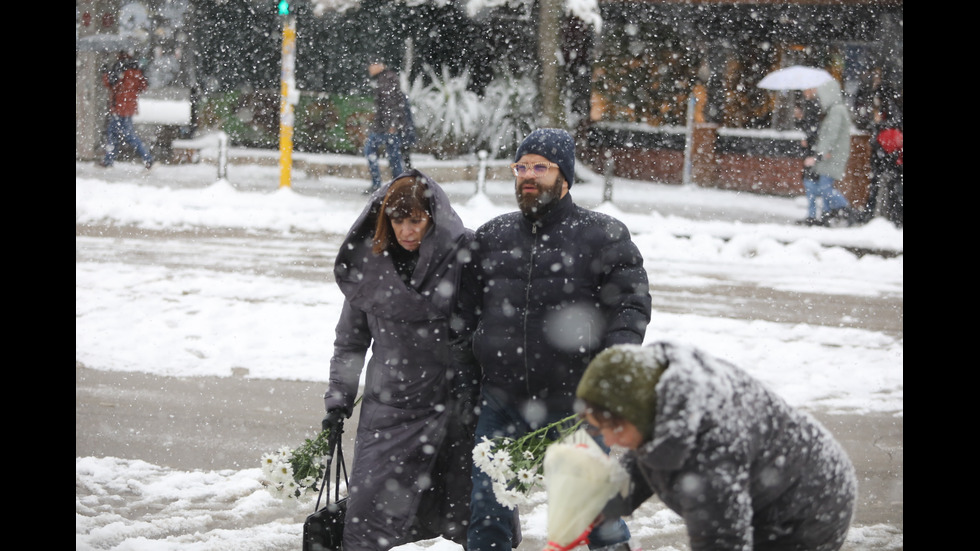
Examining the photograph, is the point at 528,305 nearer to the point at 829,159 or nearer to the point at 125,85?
the point at 829,159

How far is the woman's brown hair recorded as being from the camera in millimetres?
3992

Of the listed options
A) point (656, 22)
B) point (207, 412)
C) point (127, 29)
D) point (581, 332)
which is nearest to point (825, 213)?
point (656, 22)

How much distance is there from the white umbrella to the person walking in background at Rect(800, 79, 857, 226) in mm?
182

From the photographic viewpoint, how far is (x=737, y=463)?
254cm

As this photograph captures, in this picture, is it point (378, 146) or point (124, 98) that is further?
point (124, 98)

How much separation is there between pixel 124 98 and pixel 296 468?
15988 mm

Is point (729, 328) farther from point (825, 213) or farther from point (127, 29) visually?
point (127, 29)

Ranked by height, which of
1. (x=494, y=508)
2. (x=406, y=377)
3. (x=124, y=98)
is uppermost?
(x=124, y=98)

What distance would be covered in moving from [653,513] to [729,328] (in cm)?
432

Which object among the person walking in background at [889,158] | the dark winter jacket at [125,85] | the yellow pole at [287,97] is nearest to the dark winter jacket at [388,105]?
the yellow pole at [287,97]

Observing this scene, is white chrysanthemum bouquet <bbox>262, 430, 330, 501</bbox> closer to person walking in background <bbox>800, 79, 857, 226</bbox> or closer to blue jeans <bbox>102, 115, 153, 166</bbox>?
person walking in background <bbox>800, 79, 857, 226</bbox>

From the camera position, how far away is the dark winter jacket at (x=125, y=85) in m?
18.6

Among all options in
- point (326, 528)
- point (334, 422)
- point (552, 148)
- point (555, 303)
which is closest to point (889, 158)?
point (552, 148)
